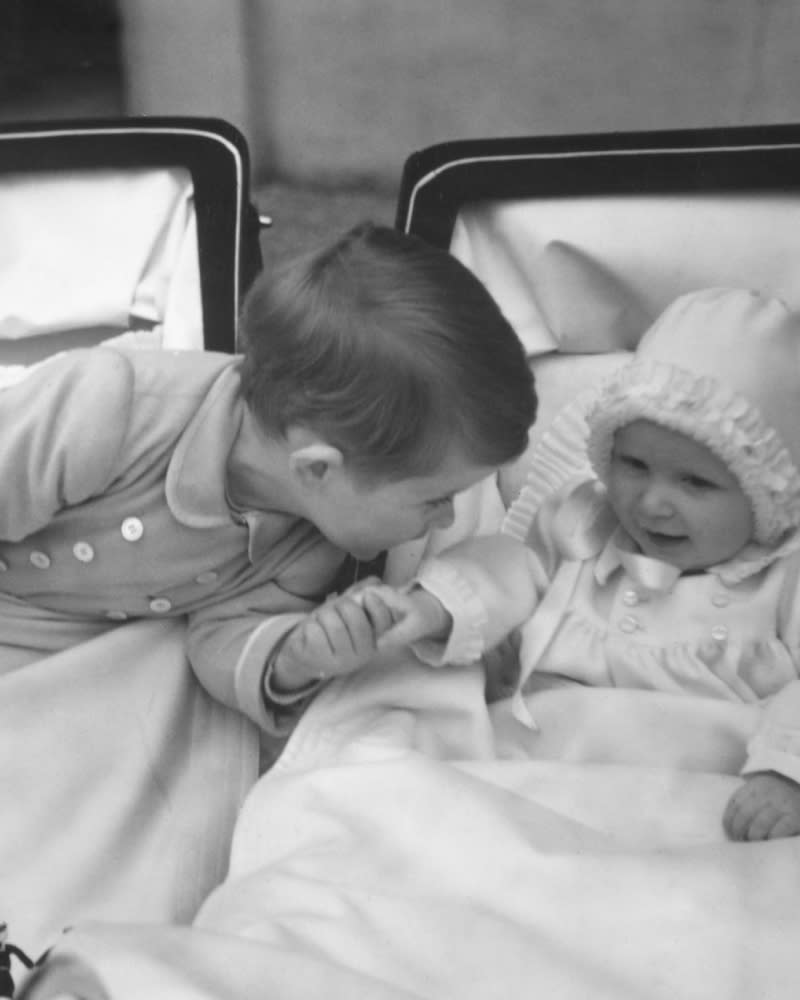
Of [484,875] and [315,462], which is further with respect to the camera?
[315,462]

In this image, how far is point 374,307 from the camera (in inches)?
25.8

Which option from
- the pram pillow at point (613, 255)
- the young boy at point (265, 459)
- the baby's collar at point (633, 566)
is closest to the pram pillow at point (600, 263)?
the pram pillow at point (613, 255)

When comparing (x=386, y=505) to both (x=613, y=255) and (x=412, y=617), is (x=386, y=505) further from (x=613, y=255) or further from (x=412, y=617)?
(x=613, y=255)

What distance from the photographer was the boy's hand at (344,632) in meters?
0.73

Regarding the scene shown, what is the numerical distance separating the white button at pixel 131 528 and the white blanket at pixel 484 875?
6.5 inches

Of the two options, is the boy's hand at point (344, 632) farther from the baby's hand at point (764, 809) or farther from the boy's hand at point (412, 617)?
the baby's hand at point (764, 809)

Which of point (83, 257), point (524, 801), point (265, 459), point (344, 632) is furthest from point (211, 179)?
point (524, 801)

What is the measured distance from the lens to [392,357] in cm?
65

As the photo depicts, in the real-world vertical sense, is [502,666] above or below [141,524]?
below

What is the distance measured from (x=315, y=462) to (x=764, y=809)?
0.33m

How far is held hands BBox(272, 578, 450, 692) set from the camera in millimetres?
728

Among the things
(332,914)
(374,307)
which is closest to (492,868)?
(332,914)

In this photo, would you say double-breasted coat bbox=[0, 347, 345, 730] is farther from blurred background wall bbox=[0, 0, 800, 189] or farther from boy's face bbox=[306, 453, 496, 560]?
blurred background wall bbox=[0, 0, 800, 189]

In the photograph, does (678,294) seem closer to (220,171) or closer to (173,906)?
(220,171)
